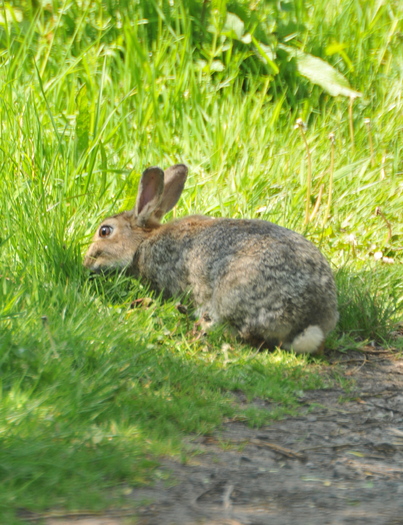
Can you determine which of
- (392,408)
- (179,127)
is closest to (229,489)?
(392,408)

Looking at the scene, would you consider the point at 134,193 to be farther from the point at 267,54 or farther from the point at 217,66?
the point at 267,54

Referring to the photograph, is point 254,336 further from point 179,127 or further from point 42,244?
point 179,127

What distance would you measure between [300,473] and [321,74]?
16.5 ft

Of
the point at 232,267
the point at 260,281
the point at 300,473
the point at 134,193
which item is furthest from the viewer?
the point at 134,193

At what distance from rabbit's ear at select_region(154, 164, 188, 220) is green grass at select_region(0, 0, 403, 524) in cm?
36

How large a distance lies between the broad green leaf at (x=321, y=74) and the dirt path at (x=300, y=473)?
3873 millimetres

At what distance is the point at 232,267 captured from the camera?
4.75 metres

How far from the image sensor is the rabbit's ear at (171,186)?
5.76 meters

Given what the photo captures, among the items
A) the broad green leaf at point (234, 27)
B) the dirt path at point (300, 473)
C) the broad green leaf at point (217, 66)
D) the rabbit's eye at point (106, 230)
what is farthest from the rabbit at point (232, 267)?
the broad green leaf at point (234, 27)

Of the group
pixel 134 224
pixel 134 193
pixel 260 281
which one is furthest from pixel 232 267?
pixel 134 193

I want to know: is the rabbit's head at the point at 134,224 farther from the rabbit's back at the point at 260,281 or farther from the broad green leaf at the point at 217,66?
Result: the broad green leaf at the point at 217,66

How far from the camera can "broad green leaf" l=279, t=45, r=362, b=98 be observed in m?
7.33

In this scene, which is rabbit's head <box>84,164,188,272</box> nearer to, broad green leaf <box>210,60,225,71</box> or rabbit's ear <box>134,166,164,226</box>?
rabbit's ear <box>134,166,164,226</box>

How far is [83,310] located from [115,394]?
0.98m
